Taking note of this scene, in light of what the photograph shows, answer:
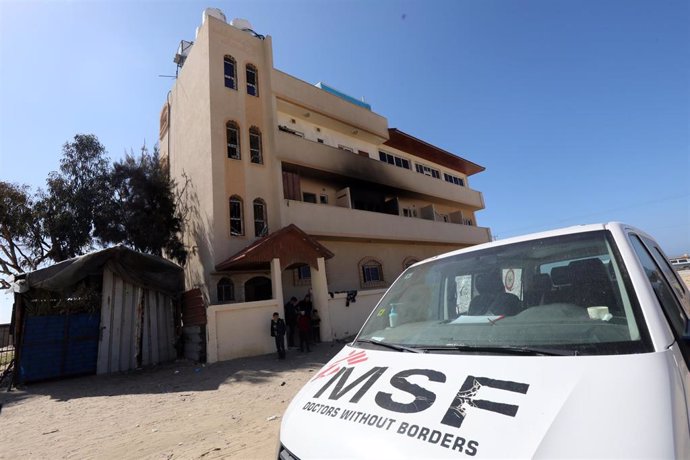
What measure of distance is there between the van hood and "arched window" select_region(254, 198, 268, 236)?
1250 centimetres

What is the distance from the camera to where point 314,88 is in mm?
17391

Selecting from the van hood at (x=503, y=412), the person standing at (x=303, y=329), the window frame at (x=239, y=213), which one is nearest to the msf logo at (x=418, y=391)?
the van hood at (x=503, y=412)

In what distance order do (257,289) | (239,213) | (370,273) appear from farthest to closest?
(370,273)
(257,289)
(239,213)

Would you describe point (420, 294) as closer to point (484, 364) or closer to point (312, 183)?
point (484, 364)

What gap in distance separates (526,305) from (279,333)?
8835mm

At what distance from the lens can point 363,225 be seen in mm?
16547

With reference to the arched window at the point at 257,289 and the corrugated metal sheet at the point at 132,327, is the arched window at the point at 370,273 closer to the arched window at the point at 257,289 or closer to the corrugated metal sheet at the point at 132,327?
the arched window at the point at 257,289

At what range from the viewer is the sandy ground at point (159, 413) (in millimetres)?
Result: 4340

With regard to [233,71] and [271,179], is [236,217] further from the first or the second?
[233,71]

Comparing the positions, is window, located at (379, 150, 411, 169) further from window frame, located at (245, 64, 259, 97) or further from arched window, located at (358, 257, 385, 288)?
window frame, located at (245, 64, 259, 97)

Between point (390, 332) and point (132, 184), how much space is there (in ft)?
49.4

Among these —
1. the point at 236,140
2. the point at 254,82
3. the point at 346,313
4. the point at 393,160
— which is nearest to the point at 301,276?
the point at 346,313

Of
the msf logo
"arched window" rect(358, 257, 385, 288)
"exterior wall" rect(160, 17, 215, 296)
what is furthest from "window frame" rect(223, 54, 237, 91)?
the msf logo

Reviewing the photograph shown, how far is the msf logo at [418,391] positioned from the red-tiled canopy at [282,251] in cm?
930
